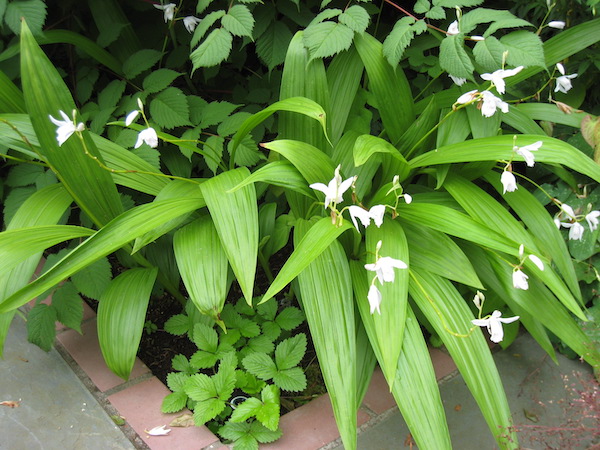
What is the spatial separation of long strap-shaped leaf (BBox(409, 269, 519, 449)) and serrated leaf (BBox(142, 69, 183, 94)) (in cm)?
94

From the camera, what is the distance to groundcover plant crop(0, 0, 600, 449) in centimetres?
138

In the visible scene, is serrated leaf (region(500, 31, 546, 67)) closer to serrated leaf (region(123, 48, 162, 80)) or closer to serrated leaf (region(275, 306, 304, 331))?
serrated leaf (region(275, 306, 304, 331))

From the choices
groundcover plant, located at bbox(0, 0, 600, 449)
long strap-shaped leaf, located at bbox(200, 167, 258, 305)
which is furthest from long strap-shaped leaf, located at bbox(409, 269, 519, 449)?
long strap-shaped leaf, located at bbox(200, 167, 258, 305)

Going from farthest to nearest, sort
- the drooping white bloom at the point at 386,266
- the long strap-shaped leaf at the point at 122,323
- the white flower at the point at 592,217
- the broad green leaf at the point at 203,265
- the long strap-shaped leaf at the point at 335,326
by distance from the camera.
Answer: the white flower at the point at 592,217 → the long strap-shaped leaf at the point at 122,323 → the broad green leaf at the point at 203,265 → the long strap-shaped leaf at the point at 335,326 → the drooping white bloom at the point at 386,266

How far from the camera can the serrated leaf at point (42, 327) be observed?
1572 mm

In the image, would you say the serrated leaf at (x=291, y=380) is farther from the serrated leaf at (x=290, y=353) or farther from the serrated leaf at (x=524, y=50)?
the serrated leaf at (x=524, y=50)

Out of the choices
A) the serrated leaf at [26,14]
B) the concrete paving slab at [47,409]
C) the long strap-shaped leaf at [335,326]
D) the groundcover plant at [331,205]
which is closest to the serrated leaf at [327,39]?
the groundcover plant at [331,205]

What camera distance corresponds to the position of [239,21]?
5.22 ft

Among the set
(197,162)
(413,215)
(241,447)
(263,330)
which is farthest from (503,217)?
(197,162)

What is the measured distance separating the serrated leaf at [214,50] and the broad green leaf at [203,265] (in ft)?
1.38

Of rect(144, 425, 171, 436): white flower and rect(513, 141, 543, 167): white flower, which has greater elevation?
rect(513, 141, 543, 167): white flower

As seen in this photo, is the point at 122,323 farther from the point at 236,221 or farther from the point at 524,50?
the point at 524,50

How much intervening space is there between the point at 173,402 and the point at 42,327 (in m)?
0.41

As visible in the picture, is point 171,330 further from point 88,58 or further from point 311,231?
point 88,58
